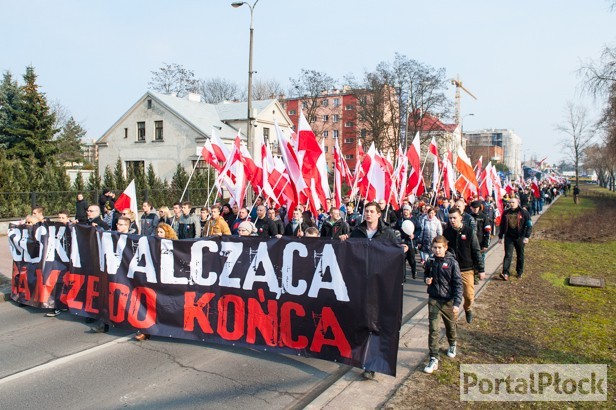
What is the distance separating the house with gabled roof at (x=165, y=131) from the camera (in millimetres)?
38000

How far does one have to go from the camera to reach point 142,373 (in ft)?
17.9

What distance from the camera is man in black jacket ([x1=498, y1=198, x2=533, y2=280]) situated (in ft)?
35.1

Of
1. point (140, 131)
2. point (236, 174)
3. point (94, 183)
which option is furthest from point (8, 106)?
point (236, 174)

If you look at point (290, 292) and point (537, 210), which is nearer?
point (290, 292)

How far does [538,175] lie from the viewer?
173 feet

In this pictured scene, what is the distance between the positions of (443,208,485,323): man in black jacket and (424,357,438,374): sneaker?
1621 millimetres

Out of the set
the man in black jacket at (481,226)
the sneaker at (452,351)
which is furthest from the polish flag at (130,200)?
the man in black jacket at (481,226)

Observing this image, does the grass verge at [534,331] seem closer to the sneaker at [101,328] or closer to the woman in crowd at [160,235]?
the woman in crowd at [160,235]

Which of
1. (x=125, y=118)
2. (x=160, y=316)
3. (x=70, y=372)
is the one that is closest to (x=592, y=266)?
(x=160, y=316)

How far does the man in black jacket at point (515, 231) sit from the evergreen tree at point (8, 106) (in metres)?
32.5

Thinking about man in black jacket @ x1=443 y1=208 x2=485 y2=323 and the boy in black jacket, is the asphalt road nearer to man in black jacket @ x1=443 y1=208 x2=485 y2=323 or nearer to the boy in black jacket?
the boy in black jacket

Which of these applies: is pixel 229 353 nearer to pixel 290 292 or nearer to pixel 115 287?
pixel 290 292

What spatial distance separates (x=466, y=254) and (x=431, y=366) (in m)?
2.12

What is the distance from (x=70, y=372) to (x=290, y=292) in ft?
8.59
